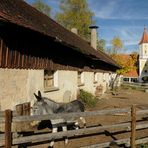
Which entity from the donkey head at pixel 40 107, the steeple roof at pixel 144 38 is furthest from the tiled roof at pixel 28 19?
the steeple roof at pixel 144 38

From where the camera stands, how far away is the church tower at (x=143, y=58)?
→ 72375 millimetres

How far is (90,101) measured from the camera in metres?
18.8

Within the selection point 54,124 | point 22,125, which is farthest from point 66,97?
point 54,124

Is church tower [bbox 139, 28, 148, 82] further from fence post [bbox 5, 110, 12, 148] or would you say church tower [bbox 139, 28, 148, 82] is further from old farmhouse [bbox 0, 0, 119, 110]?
fence post [bbox 5, 110, 12, 148]

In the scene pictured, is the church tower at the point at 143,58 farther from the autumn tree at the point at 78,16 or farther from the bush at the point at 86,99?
the bush at the point at 86,99

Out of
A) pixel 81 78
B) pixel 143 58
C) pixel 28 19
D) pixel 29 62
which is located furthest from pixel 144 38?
pixel 29 62

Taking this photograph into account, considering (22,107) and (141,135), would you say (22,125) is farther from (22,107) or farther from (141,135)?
(141,135)

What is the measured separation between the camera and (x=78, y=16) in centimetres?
5094

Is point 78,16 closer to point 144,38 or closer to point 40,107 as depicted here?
point 144,38

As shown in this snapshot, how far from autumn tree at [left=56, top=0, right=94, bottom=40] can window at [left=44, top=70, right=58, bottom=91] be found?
3570 centimetres

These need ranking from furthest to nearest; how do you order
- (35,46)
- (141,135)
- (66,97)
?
(66,97) → (35,46) → (141,135)

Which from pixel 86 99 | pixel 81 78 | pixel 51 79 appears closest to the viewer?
pixel 51 79

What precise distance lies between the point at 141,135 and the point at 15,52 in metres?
5.18

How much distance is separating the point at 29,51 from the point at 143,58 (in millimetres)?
66727
